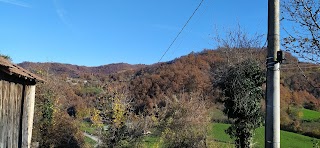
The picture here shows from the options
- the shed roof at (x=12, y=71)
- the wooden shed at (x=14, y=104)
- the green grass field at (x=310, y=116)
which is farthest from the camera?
the green grass field at (x=310, y=116)

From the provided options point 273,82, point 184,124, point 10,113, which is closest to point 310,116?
point 184,124

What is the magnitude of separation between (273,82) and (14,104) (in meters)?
10.4

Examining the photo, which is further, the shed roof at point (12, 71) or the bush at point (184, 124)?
the bush at point (184, 124)

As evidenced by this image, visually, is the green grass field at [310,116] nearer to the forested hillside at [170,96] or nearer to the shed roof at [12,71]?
the forested hillside at [170,96]

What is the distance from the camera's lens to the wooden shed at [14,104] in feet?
41.4

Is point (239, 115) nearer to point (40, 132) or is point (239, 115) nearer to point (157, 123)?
point (157, 123)

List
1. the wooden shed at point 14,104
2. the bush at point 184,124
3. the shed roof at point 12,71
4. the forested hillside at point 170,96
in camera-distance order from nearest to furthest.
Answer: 1. the shed roof at point 12,71
2. the wooden shed at point 14,104
3. the forested hillside at point 170,96
4. the bush at point 184,124

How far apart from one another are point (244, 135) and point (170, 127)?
39.7 ft

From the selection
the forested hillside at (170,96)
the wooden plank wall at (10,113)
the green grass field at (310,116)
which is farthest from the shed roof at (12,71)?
the green grass field at (310,116)

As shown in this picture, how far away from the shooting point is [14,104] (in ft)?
44.4

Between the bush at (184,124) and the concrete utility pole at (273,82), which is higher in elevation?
the concrete utility pole at (273,82)

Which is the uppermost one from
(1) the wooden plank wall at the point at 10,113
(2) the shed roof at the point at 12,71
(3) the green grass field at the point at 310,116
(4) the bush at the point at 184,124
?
(2) the shed roof at the point at 12,71

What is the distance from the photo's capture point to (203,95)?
1249 inches

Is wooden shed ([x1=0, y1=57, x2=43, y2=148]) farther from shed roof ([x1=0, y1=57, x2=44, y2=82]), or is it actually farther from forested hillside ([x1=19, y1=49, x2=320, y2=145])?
forested hillside ([x1=19, y1=49, x2=320, y2=145])
